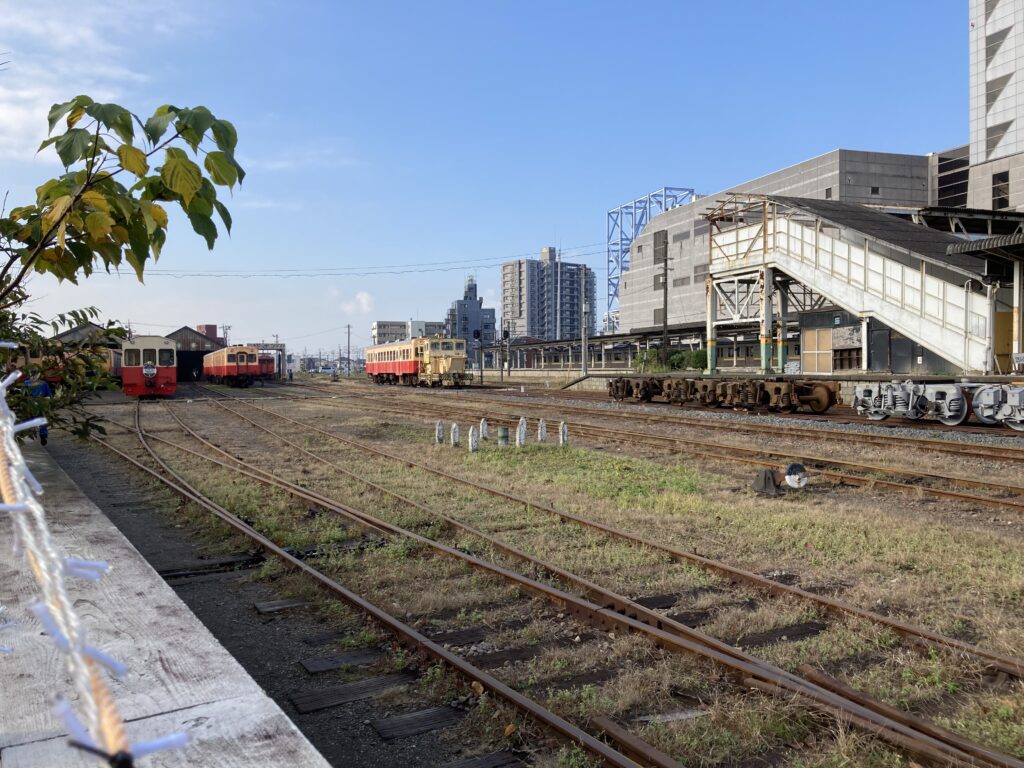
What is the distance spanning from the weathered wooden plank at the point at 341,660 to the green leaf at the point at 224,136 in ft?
12.2

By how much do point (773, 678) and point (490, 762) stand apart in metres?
1.71

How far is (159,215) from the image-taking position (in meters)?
2.20

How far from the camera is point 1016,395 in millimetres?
15062

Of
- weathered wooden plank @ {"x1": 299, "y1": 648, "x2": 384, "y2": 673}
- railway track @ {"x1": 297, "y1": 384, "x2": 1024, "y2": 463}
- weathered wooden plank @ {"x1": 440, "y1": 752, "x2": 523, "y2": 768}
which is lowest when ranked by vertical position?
weathered wooden plank @ {"x1": 440, "y1": 752, "x2": 523, "y2": 768}

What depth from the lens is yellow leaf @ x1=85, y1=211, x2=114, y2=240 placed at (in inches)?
84.9

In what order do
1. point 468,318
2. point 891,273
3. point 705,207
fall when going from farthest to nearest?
point 468,318 → point 705,207 → point 891,273

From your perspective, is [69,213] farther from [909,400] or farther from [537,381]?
[537,381]

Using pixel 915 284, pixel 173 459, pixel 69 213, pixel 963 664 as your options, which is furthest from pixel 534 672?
pixel 915 284

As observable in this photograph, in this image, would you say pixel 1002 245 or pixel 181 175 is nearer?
pixel 181 175

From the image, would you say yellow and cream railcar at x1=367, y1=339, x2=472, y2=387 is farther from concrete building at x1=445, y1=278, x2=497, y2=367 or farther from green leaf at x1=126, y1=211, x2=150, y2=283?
concrete building at x1=445, y1=278, x2=497, y2=367

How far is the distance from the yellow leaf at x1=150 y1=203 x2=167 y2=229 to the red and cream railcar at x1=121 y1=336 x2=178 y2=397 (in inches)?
1292

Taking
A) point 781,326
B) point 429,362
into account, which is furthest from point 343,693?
point 429,362

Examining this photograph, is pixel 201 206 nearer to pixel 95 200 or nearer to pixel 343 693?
pixel 95 200

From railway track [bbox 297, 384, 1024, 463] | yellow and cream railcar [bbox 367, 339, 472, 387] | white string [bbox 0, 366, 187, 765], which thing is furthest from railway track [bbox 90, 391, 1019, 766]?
yellow and cream railcar [bbox 367, 339, 472, 387]
